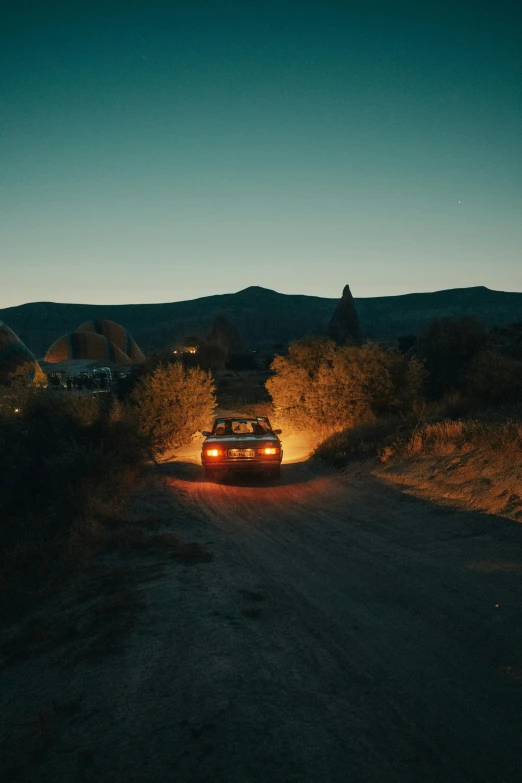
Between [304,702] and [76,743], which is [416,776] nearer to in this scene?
[304,702]

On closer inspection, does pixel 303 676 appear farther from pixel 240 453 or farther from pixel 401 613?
pixel 240 453

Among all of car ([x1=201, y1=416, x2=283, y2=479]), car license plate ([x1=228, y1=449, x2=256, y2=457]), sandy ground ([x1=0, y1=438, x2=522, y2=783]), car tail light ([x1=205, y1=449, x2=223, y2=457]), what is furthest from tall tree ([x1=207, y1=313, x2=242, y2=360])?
sandy ground ([x1=0, y1=438, x2=522, y2=783])

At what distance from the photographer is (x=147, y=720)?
148 inches

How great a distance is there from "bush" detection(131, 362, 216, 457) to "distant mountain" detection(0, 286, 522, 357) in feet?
376

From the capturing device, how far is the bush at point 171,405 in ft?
75.8

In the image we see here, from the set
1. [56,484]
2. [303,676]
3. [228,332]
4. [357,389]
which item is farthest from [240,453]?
[228,332]

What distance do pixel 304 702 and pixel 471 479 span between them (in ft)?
22.5

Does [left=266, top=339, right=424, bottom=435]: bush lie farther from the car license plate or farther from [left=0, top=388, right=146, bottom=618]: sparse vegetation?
[left=0, top=388, right=146, bottom=618]: sparse vegetation

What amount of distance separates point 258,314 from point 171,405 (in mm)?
146928

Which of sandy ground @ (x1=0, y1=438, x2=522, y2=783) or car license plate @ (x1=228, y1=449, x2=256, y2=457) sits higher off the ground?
car license plate @ (x1=228, y1=449, x2=256, y2=457)

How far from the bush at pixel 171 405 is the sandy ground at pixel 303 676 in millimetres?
15468

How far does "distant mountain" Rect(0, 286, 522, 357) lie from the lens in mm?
146375

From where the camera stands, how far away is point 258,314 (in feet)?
553

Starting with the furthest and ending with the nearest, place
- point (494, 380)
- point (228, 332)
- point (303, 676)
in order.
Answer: point (228, 332) → point (494, 380) → point (303, 676)
